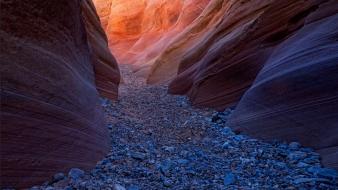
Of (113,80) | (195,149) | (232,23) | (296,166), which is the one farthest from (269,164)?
(113,80)

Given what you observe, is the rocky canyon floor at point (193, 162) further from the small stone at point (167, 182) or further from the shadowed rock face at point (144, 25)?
the shadowed rock face at point (144, 25)

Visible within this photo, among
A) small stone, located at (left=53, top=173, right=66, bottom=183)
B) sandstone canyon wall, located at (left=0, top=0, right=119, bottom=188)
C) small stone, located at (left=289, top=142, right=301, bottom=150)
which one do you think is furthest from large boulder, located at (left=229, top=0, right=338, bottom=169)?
small stone, located at (left=53, top=173, right=66, bottom=183)

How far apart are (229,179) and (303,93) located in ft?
7.37

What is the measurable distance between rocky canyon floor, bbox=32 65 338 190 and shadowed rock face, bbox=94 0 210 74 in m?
12.2

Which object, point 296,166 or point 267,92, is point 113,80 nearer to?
point 267,92

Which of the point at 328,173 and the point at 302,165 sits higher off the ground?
the point at 302,165

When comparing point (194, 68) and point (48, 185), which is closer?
point (48, 185)

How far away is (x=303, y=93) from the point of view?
239 inches

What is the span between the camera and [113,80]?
421 inches

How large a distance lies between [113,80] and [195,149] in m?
5.14

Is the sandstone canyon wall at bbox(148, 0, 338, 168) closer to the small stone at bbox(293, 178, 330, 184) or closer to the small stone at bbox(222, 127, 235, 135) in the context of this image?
the small stone at bbox(222, 127, 235, 135)

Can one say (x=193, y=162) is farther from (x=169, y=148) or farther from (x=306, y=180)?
A: (x=306, y=180)

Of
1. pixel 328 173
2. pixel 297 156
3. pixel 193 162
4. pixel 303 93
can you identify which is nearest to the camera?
pixel 328 173

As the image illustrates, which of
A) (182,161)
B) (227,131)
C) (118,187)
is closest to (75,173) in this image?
(118,187)
